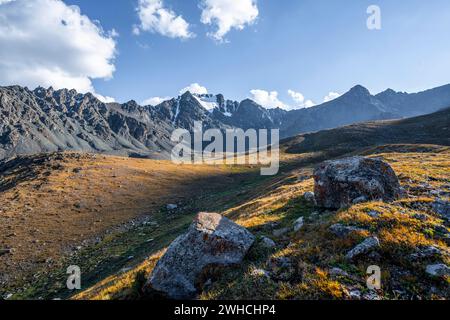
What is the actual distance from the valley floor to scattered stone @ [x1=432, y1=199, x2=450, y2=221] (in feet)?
1.42

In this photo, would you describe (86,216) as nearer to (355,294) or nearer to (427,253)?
(355,294)

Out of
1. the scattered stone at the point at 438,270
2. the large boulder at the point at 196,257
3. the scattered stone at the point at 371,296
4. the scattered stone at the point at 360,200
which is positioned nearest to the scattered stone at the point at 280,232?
the large boulder at the point at 196,257

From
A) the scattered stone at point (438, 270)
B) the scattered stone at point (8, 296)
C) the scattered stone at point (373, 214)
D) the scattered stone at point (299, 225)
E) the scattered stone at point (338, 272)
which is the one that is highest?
the scattered stone at point (373, 214)

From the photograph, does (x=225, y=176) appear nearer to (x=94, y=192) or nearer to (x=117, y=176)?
(x=117, y=176)

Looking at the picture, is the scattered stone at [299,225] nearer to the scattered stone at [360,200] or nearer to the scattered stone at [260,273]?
the scattered stone at [360,200]

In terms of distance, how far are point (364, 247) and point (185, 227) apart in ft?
89.6

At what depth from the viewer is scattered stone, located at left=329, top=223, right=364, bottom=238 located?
38.6 feet

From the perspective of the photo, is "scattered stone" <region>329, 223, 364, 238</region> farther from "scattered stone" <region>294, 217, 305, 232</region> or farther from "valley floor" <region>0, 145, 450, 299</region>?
"scattered stone" <region>294, 217, 305, 232</region>

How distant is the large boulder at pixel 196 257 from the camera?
444 inches

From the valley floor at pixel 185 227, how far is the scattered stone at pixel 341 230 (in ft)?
0.90

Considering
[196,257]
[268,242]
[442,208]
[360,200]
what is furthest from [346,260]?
[442,208]
